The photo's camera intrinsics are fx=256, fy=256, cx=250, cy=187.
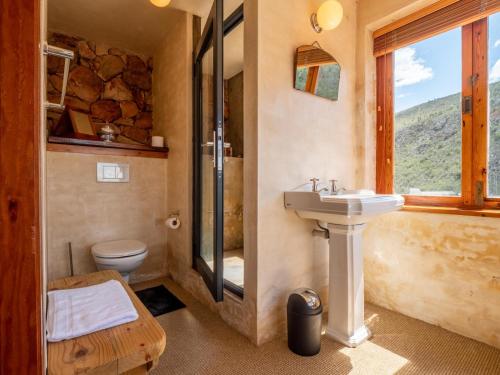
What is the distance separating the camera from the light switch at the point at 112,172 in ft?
8.05

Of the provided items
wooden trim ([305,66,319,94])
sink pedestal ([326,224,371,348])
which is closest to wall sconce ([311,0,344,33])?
wooden trim ([305,66,319,94])

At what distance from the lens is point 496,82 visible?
163 cm

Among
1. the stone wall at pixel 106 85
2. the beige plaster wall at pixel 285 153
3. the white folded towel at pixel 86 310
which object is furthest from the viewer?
the stone wall at pixel 106 85

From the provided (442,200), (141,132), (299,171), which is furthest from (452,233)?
(141,132)

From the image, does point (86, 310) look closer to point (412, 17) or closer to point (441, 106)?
point (441, 106)

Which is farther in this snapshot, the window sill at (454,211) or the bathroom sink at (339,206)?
the window sill at (454,211)

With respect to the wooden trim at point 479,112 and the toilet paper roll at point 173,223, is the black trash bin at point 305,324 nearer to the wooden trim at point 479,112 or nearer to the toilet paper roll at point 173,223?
the wooden trim at point 479,112

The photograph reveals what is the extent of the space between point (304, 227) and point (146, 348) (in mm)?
1222

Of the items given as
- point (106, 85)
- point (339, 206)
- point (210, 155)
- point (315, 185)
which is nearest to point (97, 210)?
point (210, 155)

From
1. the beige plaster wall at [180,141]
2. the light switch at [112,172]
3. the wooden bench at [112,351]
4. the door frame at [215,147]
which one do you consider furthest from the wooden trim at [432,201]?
the light switch at [112,172]

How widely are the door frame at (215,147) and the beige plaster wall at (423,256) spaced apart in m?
1.15

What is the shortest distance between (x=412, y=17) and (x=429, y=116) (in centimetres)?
76

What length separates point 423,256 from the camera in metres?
1.84

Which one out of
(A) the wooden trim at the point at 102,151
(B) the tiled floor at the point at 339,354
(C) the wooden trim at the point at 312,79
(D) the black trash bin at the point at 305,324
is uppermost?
(C) the wooden trim at the point at 312,79
